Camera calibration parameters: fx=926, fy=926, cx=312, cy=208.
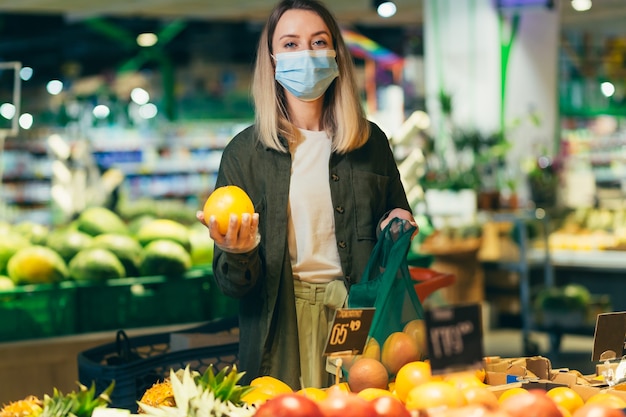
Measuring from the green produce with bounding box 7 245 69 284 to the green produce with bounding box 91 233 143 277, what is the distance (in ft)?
0.60

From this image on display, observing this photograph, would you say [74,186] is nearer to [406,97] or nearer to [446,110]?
[446,110]

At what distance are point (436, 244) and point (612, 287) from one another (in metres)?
1.47

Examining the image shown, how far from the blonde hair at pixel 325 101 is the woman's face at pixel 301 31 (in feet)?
0.06

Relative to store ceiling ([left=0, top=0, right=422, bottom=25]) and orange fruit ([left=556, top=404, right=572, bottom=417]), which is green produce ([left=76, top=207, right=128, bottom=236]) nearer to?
orange fruit ([left=556, top=404, right=572, bottom=417])

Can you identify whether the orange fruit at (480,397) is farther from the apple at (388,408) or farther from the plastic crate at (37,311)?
the plastic crate at (37,311)

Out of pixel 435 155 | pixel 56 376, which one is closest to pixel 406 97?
pixel 435 155

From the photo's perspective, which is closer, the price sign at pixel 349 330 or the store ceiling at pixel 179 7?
the price sign at pixel 349 330

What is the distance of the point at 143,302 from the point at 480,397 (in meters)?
2.39

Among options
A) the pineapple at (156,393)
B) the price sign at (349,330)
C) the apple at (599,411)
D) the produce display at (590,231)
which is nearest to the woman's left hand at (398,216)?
the price sign at (349,330)

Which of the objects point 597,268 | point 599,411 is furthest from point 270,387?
point 597,268

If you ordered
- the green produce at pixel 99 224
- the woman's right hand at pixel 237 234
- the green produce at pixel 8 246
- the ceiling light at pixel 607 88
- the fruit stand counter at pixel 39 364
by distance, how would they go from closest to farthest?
the woman's right hand at pixel 237 234, the fruit stand counter at pixel 39 364, the green produce at pixel 8 246, the green produce at pixel 99 224, the ceiling light at pixel 607 88

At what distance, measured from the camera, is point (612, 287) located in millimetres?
7250

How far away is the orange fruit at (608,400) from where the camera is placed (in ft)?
5.68

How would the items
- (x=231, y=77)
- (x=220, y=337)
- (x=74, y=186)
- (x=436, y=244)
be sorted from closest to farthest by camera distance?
(x=220, y=337) < (x=74, y=186) < (x=436, y=244) < (x=231, y=77)
